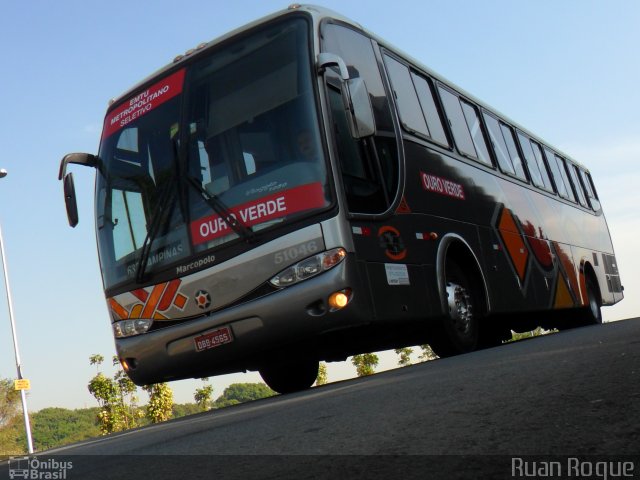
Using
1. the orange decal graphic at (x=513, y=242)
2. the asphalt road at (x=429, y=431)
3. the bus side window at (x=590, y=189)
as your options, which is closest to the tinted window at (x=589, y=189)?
the bus side window at (x=590, y=189)

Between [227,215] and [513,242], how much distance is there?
5440 millimetres

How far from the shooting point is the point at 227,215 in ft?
25.7

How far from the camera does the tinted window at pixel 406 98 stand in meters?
9.42

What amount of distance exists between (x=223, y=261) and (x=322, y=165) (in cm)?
126

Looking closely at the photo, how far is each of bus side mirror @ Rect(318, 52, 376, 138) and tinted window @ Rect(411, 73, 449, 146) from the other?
8.38ft

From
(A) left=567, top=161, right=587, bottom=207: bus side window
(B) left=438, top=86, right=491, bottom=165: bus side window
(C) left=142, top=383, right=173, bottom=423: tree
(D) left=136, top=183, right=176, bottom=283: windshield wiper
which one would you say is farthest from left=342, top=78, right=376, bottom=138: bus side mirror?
(C) left=142, top=383, right=173, bottom=423: tree

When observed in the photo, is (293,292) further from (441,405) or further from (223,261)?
(441,405)

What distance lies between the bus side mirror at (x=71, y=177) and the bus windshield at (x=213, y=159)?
0.58 feet

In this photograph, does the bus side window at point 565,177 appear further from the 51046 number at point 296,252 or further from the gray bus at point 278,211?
the 51046 number at point 296,252

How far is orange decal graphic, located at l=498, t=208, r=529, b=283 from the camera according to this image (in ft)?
38.2

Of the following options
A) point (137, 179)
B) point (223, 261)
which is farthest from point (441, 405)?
point (137, 179)

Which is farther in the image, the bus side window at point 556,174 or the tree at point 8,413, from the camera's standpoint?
the tree at point 8,413

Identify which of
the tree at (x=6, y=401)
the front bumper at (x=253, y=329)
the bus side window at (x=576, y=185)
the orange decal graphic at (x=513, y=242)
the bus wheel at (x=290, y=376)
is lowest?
the bus wheel at (x=290, y=376)

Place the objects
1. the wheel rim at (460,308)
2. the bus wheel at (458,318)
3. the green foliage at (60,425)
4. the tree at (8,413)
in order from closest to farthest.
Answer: the bus wheel at (458,318) < the wheel rim at (460,308) < the tree at (8,413) < the green foliage at (60,425)
